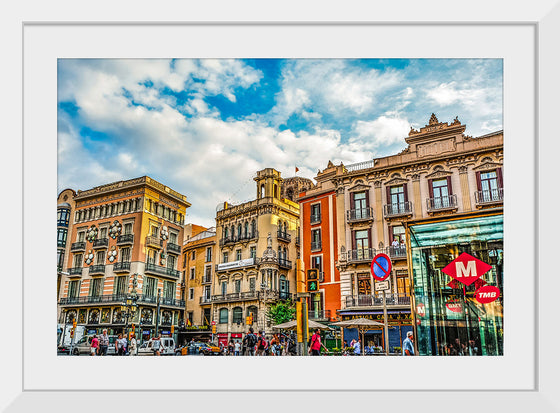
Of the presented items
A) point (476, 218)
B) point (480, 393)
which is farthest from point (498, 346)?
point (476, 218)

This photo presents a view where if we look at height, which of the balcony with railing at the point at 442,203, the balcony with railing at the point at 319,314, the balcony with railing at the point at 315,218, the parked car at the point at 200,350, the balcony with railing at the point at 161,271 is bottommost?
the parked car at the point at 200,350

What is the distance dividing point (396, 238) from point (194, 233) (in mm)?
14174

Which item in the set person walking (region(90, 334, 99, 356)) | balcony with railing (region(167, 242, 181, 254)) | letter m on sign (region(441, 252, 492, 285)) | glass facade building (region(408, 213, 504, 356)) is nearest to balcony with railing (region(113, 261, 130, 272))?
balcony with railing (region(167, 242, 181, 254))

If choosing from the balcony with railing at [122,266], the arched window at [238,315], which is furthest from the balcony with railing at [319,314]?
the balcony with railing at [122,266]

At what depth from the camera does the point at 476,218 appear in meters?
11.5

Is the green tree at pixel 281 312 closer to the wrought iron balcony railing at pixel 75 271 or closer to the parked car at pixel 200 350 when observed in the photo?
the parked car at pixel 200 350

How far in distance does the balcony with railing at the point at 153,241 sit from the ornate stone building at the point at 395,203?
7148 millimetres

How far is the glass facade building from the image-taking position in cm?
1112

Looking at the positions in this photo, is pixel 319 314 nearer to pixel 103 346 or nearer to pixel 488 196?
pixel 488 196

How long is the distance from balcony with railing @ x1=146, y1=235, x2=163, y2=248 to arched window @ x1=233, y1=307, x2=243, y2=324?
230 inches

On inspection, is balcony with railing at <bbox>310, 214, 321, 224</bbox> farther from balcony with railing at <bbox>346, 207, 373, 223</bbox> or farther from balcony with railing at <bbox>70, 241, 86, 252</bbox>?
balcony with railing at <bbox>70, 241, 86, 252</bbox>

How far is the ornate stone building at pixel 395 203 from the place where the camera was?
56.2 feet
